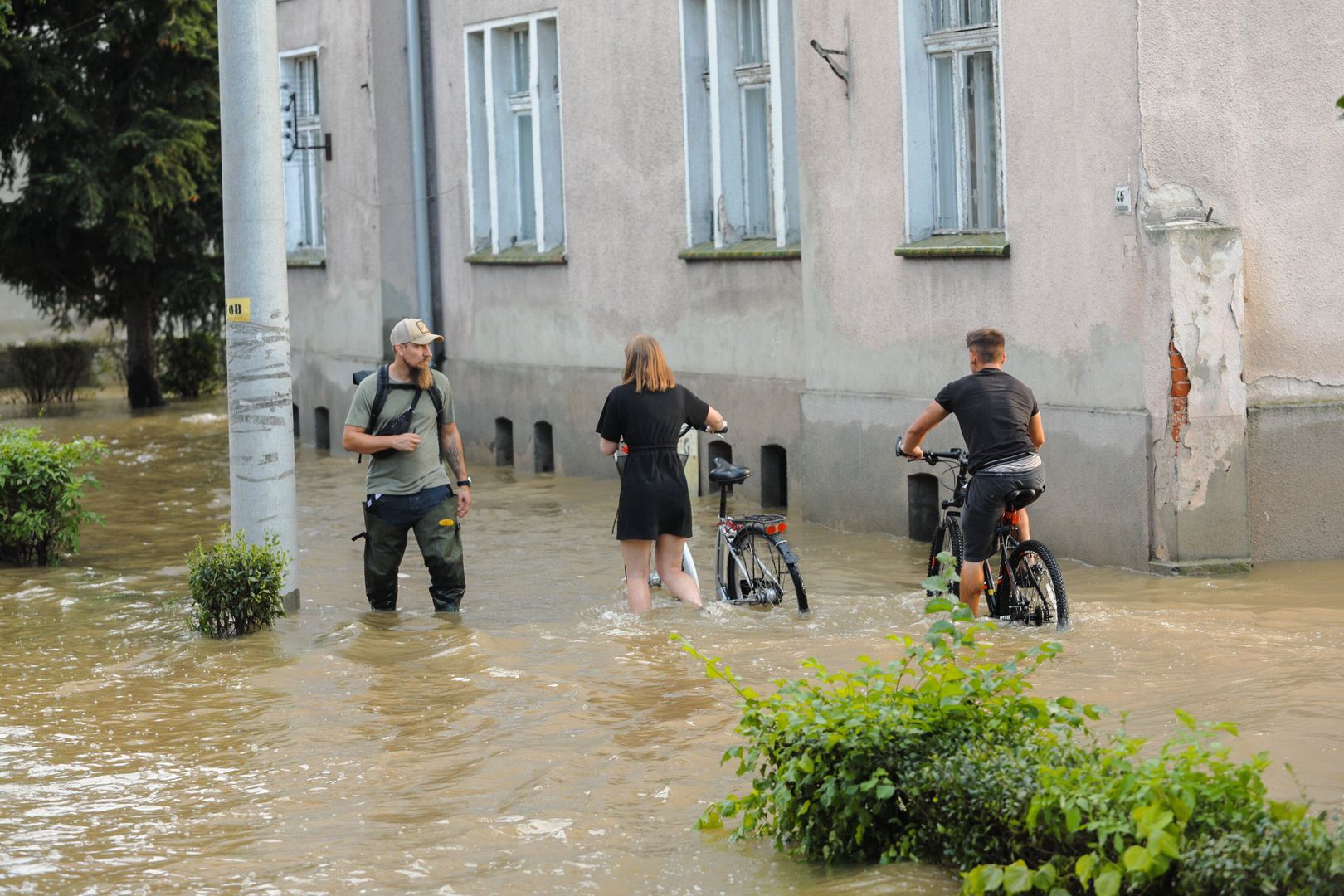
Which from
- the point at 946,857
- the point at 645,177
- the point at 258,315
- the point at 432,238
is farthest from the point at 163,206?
the point at 946,857

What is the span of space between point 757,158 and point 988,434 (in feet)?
23.1

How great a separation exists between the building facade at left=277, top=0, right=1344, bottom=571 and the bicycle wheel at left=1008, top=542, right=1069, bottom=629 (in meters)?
1.94

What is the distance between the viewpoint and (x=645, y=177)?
1673cm

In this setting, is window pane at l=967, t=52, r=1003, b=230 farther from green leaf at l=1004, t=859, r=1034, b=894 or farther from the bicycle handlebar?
green leaf at l=1004, t=859, r=1034, b=894

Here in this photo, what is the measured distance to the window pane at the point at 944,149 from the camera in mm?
12938

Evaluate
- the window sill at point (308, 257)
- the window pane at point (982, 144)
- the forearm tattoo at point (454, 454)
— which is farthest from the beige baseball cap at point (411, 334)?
the window sill at point (308, 257)

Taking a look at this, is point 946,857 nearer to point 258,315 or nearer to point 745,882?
point 745,882

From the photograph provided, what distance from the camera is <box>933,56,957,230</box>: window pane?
1294 cm

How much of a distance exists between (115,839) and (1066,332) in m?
7.20

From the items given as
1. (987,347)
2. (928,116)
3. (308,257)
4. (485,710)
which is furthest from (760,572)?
(308,257)

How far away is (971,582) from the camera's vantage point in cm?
941

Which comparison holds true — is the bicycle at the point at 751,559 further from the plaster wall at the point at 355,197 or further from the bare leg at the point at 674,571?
the plaster wall at the point at 355,197

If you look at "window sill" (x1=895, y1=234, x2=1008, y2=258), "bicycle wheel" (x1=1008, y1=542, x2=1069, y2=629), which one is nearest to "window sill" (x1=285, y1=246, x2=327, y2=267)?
"window sill" (x1=895, y1=234, x2=1008, y2=258)

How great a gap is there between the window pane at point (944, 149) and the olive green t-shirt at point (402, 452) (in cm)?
448
